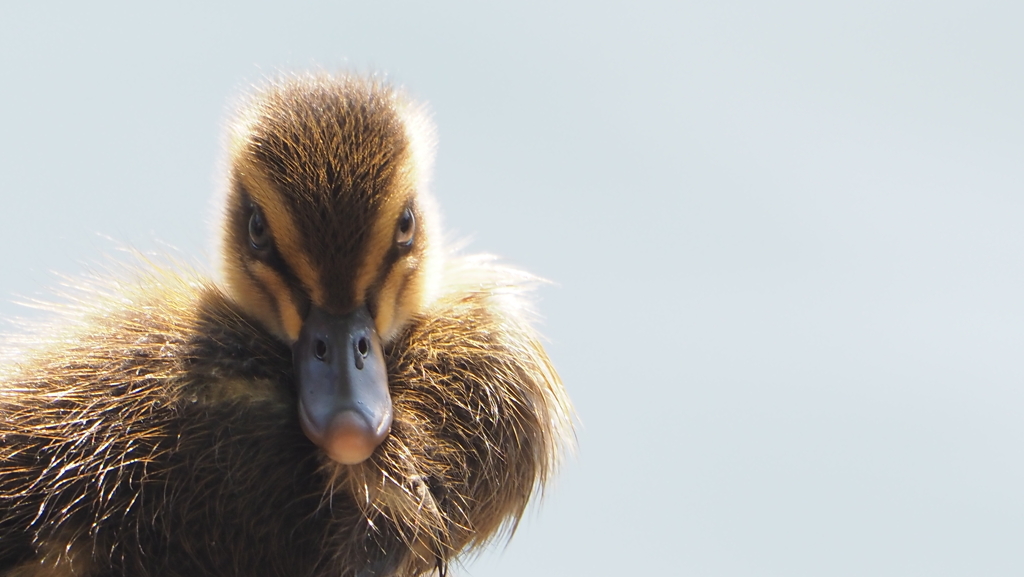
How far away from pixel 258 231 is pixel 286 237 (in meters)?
0.15

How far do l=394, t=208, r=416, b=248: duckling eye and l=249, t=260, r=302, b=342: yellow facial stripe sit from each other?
24 centimetres

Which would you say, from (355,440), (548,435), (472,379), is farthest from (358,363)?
(548,435)

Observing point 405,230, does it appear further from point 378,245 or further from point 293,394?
point 293,394

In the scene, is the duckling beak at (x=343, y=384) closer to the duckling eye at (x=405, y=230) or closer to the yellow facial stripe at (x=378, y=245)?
the yellow facial stripe at (x=378, y=245)

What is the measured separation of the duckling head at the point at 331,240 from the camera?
6.89 ft

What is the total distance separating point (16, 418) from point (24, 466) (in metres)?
0.10

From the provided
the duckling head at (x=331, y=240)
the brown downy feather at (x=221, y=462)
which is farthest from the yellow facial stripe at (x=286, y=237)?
the brown downy feather at (x=221, y=462)

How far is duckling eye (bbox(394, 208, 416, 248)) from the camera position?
2.40 m

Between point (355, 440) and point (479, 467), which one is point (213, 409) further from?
point (479, 467)

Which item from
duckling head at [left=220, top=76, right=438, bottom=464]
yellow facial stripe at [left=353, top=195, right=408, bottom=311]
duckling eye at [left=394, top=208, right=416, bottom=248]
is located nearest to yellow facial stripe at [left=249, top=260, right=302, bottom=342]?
duckling head at [left=220, top=76, right=438, bottom=464]

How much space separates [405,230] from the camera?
2.44m

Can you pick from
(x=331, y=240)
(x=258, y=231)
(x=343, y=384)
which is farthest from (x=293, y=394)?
(x=258, y=231)

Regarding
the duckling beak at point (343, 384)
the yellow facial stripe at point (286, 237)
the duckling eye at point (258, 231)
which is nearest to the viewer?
the duckling beak at point (343, 384)

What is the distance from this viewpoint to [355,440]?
6.59 ft
